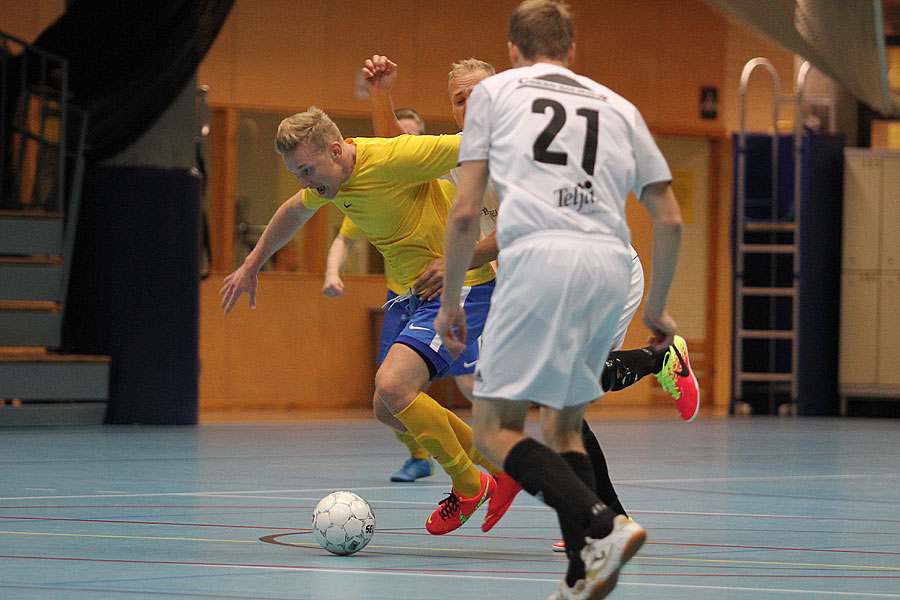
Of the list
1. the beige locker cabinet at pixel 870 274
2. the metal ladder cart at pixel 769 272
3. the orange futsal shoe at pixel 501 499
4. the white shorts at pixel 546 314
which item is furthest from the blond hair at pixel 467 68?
the beige locker cabinet at pixel 870 274

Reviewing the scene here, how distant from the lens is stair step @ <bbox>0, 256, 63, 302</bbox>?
10.9m

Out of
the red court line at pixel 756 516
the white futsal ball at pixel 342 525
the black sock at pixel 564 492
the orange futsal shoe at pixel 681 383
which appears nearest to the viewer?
the black sock at pixel 564 492

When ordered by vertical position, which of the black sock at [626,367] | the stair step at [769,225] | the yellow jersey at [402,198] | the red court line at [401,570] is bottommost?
the red court line at [401,570]

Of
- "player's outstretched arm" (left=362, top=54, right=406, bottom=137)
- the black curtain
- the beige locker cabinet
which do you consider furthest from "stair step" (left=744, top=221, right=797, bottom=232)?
"player's outstretched arm" (left=362, top=54, right=406, bottom=137)

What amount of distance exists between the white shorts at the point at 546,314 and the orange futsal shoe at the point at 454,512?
1.34m

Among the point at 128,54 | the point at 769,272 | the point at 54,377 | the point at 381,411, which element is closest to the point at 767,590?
the point at 381,411

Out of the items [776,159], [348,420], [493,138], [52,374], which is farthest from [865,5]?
[493,138]

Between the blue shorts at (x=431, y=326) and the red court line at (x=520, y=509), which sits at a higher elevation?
the blue shorts at (x=431, y=326)

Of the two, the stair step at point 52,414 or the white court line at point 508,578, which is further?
the stair step at point 52,414

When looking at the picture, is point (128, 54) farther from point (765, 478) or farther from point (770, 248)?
point (770, 248)

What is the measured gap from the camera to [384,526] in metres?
5.21

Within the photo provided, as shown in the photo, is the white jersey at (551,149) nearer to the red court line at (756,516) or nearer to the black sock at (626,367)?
the black sock at (626,367)

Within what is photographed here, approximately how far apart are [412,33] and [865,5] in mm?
5696

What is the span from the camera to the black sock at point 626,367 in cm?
533
